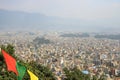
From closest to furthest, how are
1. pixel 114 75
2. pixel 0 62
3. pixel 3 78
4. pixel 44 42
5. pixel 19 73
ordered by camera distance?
pixel 19 73 → pixel 3 78 → pixel 0 62 → pixel 114 75 → pixel 44 42

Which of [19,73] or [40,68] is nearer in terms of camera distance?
[19,73]

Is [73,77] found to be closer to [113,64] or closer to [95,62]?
[113,64]

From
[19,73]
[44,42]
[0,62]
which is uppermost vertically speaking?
[19,73]

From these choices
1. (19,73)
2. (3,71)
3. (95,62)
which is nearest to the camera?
(19,73)

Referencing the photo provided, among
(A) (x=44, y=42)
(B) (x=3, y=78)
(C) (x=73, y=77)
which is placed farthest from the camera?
(A) (x=44, y=42)

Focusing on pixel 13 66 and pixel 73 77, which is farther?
pixel 73 77

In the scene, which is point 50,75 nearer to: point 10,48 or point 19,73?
point 10,48

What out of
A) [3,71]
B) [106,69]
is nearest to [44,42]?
[106,69]

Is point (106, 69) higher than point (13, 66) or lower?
lower

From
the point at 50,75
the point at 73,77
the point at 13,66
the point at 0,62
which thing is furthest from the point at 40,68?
the point at 13,66
